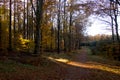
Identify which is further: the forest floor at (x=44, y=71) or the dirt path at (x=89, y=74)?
the dirt path at (x=89, y=74)

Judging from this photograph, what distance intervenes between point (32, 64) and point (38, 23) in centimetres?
625

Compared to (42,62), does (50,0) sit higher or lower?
higher

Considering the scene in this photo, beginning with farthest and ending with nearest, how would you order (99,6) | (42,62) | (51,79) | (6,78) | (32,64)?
(99,6), (42,62), (32,64), (51,79), (6,78)

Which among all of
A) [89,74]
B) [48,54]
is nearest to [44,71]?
[89,74]

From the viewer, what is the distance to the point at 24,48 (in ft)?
115

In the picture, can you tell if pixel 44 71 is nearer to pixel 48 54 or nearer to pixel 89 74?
pixel 89 74

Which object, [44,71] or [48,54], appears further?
[48,54]

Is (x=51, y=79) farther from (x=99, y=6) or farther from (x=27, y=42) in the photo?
(x=27, y=42)

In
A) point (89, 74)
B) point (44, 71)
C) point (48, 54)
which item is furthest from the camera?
point (48, 54)

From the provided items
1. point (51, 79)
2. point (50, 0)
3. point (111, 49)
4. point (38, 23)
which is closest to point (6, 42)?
point (50, 0)

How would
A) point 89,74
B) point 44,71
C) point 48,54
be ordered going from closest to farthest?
point 89,74 < point 44,71 < point 48,54

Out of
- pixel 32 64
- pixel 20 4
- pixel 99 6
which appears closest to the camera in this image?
pixel 32 64

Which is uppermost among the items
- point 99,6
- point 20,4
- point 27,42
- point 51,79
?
point 20,4

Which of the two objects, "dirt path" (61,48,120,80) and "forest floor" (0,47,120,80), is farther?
"dirt path" (61,48,120,80)
